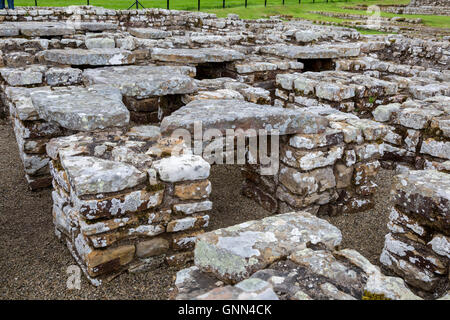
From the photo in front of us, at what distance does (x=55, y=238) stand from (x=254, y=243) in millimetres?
2924

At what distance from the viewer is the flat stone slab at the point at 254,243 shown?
102 inches

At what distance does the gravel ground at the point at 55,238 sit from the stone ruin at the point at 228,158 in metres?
0.15

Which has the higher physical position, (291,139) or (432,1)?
(432,1)

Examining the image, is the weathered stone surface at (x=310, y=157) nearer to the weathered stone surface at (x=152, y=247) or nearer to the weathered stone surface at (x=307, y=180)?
the weathered stone surface at (x=307, y=180)

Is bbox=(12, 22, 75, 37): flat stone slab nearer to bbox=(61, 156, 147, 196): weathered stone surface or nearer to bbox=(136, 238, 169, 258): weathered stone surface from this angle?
bbox=(61, 156, 147, 196): weathered stone surface

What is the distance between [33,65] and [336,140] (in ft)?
18.4

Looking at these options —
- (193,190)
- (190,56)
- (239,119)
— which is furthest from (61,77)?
(193,190)

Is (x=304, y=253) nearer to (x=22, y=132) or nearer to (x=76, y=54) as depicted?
(x=22, y=132)

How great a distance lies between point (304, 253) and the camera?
8.79 feet

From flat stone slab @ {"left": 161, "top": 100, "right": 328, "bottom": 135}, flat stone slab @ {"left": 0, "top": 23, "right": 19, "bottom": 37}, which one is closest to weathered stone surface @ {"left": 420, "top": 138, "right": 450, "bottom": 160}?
flat stone slab @ {"left": 161, "top": 100, "right": 328, "bottom": 135}

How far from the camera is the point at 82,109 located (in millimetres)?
4422

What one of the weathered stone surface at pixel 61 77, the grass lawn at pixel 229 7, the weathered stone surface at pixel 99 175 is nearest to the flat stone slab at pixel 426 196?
the weathered stone surface at pixel 99 175
